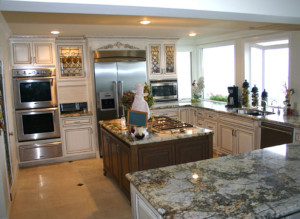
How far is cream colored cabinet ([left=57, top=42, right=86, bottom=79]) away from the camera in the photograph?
17.8 feet

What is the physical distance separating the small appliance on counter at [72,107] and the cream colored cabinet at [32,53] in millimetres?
945

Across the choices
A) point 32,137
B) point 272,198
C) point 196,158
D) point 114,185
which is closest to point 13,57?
point 32,137

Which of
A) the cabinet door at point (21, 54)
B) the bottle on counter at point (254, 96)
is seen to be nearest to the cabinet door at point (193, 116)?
the bottle on counter at point (254, 96)

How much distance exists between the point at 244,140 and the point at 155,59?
2574 mm

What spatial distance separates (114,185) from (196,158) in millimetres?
1393

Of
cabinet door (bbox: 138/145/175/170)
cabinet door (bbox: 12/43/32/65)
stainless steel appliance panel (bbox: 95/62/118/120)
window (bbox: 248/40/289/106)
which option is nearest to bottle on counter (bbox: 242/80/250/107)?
window (bbox: 248/40/289/106)

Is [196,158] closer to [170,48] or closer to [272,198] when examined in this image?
[272,198]

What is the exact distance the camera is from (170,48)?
615cm

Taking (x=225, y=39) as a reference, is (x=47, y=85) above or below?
below

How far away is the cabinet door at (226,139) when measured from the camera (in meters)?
4.90

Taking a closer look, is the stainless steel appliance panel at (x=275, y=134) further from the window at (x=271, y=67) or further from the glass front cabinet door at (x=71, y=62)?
the glass front cabinet door at (x=71, y=62)

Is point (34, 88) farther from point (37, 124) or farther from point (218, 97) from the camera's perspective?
point (218, 97)

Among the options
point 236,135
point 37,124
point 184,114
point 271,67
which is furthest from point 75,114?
point 271,67

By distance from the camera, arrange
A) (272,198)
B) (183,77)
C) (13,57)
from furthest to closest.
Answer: (183,77) → (13,57) → (272,198)
